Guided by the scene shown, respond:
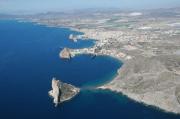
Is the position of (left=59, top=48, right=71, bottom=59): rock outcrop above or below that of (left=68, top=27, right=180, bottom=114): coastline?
below

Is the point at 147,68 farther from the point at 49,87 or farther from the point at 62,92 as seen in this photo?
the point at 49,87

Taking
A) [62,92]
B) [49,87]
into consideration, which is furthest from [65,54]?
[62,92]

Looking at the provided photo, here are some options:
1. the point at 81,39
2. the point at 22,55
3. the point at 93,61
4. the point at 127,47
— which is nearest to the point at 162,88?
the point at 93,61

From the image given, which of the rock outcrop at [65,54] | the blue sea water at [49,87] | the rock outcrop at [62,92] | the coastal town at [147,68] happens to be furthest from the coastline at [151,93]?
the rock outcrop at [65,54]

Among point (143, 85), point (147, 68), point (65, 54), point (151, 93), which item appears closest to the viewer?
point (151, 93)

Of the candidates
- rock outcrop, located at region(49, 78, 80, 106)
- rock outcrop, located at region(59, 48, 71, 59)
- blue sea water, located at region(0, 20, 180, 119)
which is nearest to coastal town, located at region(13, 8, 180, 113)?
rock outcrop, located at region(59, 48, 71, 59)

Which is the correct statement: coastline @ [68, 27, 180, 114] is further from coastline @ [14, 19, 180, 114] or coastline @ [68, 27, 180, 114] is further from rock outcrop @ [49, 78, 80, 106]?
rock outcrop @ [49, 78, 80, 106]
